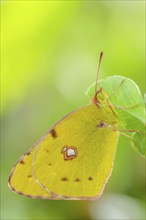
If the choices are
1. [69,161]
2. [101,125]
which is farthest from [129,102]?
[69,161]

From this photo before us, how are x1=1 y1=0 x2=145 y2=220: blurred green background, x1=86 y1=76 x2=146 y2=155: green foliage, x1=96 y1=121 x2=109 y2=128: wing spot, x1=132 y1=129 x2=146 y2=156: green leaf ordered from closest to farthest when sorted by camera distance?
x1=86 y1=76 x2=146 y2=155: green foliage, x1=132 y1=129 x2=146 y2=156: green leaf, x1=96 y1=121 x2=109 y2=128: wing spot, x1=1 y1=0 x2=145 y2=220: blurred green background

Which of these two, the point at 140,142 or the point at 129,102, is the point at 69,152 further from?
the point at 129,102

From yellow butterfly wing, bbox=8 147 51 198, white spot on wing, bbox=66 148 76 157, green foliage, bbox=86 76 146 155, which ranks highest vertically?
green foliage, bbox=86 76 146 155

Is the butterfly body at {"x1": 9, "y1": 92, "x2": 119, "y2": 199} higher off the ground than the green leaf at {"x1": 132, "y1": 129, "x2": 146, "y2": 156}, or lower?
lower

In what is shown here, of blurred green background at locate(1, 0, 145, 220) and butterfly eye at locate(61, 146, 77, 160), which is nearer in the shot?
butterfly eye at locate(61, 146, 77, 160)

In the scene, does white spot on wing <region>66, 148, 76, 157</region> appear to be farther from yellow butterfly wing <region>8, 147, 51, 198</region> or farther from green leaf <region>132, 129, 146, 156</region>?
green leaf <region>132, 129, 146, 156</region>

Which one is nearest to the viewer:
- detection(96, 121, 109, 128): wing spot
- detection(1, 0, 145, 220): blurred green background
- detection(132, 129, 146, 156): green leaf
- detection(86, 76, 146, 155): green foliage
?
detection(86, 76, 146, 155): green foliage

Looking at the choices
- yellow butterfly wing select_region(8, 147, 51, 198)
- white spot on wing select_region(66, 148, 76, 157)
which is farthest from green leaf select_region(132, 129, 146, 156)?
yellow butterfly wing select_region(8, 147, 51, 198)

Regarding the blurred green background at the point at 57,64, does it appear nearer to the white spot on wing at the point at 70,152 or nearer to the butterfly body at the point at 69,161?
the butterfly body at the point at 69,161

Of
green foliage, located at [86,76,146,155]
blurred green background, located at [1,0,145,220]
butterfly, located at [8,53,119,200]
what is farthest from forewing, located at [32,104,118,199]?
blurred green background, located at [1,0,145,220]
